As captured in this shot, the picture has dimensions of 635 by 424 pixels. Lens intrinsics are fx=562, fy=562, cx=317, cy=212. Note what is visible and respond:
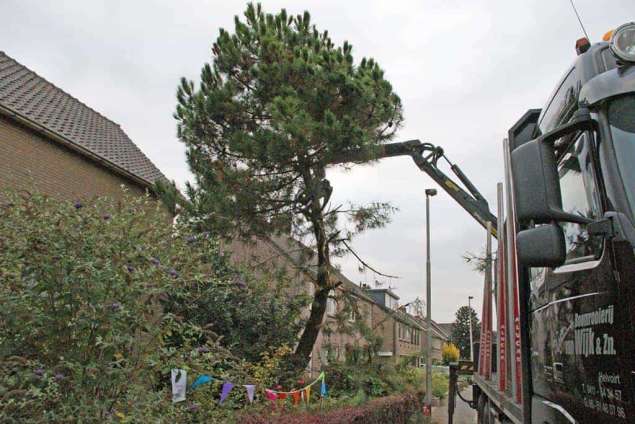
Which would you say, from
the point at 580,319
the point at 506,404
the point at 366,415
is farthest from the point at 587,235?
the point at 366,415

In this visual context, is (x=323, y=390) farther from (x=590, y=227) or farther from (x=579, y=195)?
(x=590, y=227)

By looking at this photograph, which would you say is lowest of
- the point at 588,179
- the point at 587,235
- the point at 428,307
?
the point at 587,235

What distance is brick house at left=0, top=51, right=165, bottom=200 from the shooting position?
1209 cm

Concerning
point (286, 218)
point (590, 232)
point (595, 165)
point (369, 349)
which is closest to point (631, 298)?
point (590, 232)

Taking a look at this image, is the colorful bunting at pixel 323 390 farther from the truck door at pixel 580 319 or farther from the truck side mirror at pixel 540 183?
the truck side mirror at pixel 540 183

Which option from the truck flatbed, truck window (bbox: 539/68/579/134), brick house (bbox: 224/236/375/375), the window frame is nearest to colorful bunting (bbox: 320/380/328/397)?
brick house (bbox: 224/236/375/375)

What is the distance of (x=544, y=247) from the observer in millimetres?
2475

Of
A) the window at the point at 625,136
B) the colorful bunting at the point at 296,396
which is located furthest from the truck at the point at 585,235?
the colorful bunting at the point at 296,396

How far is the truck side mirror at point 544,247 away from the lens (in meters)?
2.43

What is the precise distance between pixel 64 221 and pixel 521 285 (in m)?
3.42

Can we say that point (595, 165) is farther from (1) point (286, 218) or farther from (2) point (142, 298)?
(1) point (286, 218)

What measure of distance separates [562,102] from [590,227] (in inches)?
48.7

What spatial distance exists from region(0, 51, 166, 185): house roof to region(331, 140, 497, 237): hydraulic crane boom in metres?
6.98

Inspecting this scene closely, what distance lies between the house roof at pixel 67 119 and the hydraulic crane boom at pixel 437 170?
6.98 metres
